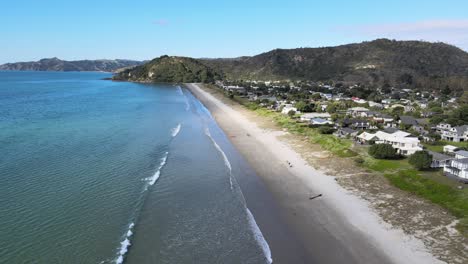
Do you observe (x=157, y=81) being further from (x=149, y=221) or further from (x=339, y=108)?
(x=149, y=221)

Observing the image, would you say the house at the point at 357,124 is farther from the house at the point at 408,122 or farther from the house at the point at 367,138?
the house at the point at 367,138

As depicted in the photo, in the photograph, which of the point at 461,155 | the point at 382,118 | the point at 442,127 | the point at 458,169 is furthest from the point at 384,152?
the point at 382,118

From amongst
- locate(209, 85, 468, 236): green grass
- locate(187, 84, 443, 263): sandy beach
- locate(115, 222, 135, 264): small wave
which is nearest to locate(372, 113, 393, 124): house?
locate(209, 85, 468, 236): green grass

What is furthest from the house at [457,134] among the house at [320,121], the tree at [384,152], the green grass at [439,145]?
the tree at [384,152]

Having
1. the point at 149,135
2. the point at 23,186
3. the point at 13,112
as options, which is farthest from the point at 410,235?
the point at 13,112

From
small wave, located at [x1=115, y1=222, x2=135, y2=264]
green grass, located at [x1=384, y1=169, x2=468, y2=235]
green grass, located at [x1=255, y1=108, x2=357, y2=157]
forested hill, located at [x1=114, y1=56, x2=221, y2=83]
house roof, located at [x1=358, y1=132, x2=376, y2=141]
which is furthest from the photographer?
forested hill, located at [x1=114, y1=56, x2=221, y2=83]

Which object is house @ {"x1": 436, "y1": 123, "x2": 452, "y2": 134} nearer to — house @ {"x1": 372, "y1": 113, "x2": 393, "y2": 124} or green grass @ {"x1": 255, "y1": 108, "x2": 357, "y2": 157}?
house @ {"x1": 372, "y1": 113, "x2": 393, "y2": 124}
